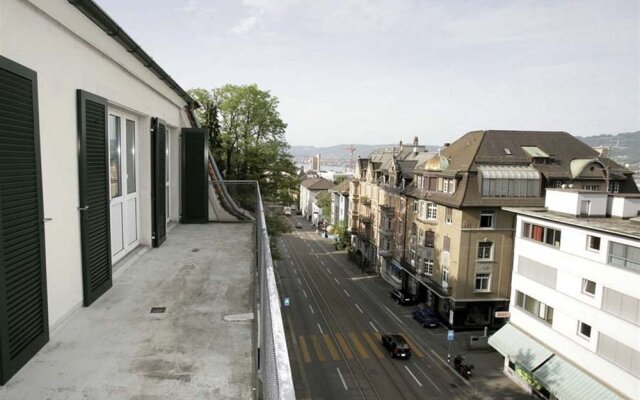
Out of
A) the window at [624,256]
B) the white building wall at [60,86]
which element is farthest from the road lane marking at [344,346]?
the white building wall at [60,86]

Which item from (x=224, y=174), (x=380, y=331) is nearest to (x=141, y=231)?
(x=224, y=174)

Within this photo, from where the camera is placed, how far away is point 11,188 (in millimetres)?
3850

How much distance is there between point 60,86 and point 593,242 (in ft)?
71.7

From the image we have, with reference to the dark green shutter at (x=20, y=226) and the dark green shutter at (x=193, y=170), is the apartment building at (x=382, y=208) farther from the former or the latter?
the dark green shutter at (x=20, y=226)

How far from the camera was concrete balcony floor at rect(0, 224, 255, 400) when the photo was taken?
12.5ft

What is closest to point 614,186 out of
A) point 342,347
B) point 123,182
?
point 342,347

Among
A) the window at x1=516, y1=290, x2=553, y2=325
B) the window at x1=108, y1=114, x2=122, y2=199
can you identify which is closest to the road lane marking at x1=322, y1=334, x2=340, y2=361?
the window at x1=516, y1=290, x2=553, y2=325

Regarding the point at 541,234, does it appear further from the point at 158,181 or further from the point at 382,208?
the point at 158,181

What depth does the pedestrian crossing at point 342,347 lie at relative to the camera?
2594 cm

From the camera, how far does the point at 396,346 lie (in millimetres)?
25547

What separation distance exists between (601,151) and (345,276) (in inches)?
1055

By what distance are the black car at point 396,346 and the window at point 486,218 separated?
9901 mm

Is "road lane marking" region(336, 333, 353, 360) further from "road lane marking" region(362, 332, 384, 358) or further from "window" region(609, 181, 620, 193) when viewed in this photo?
"window" region(609, 181, 620, 193)

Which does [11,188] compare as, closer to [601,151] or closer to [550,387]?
[550,387]
